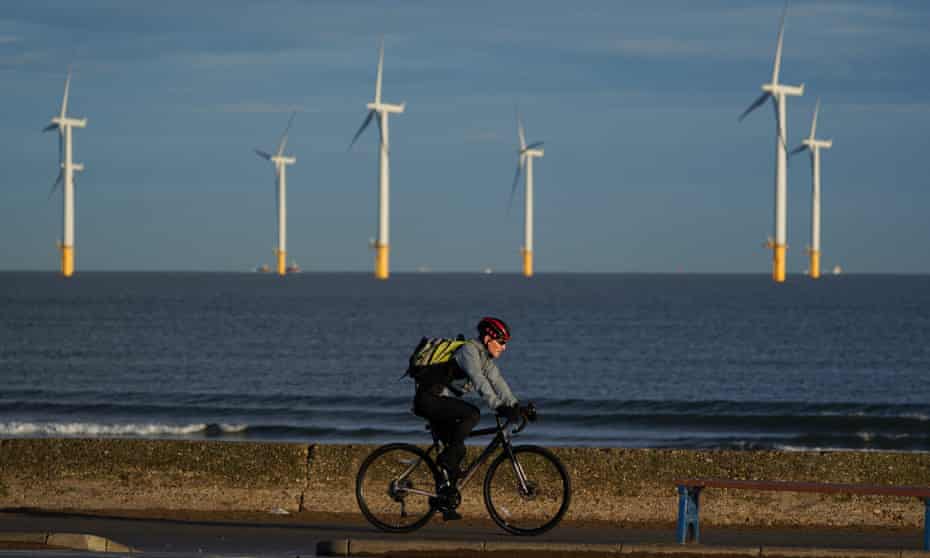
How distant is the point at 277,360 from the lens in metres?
62.8

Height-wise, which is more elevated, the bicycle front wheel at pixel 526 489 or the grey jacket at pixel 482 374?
the grey jacket at pixel 482 374

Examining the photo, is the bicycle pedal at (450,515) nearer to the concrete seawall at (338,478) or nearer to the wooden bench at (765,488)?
the wooden bench at (765,488)

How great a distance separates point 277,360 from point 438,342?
163 ft

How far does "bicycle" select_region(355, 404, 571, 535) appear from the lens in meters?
14.1

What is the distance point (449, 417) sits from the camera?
1402 cm

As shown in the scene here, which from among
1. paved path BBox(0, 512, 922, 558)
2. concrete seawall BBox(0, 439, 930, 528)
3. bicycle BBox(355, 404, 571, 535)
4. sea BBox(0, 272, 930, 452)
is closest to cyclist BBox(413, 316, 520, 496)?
bicycle BBox(355, 404, 571, 535)

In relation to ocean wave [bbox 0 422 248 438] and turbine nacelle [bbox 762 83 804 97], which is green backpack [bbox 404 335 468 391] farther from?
turbine nacelle [bbox 762 83 804 97]

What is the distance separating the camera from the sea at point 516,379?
117ft

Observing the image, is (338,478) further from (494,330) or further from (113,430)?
(113,430)

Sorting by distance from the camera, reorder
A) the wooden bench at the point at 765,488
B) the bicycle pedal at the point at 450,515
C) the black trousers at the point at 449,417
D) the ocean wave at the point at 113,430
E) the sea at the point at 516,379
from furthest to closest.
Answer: the sea at the point at 516,379
the ocean wave at the point at 113,430
the bicycle pedal at the point at 450,515
the black trousers at the point at 449,417
the wooden bench at the point at 765,488

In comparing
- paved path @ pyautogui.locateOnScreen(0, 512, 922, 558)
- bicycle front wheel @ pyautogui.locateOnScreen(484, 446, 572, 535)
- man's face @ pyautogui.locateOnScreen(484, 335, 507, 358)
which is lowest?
paved path @ pyautogui.locateOnScreen(0, 512, 922, 558)

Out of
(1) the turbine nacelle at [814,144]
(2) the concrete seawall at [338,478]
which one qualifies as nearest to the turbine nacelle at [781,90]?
(1) the turbine nacelle at [814,144]

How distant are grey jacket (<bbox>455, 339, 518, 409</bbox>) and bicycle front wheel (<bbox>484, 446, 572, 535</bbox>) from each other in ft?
2.16

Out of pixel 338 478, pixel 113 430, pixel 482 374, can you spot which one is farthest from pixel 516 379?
pixel 482 374
